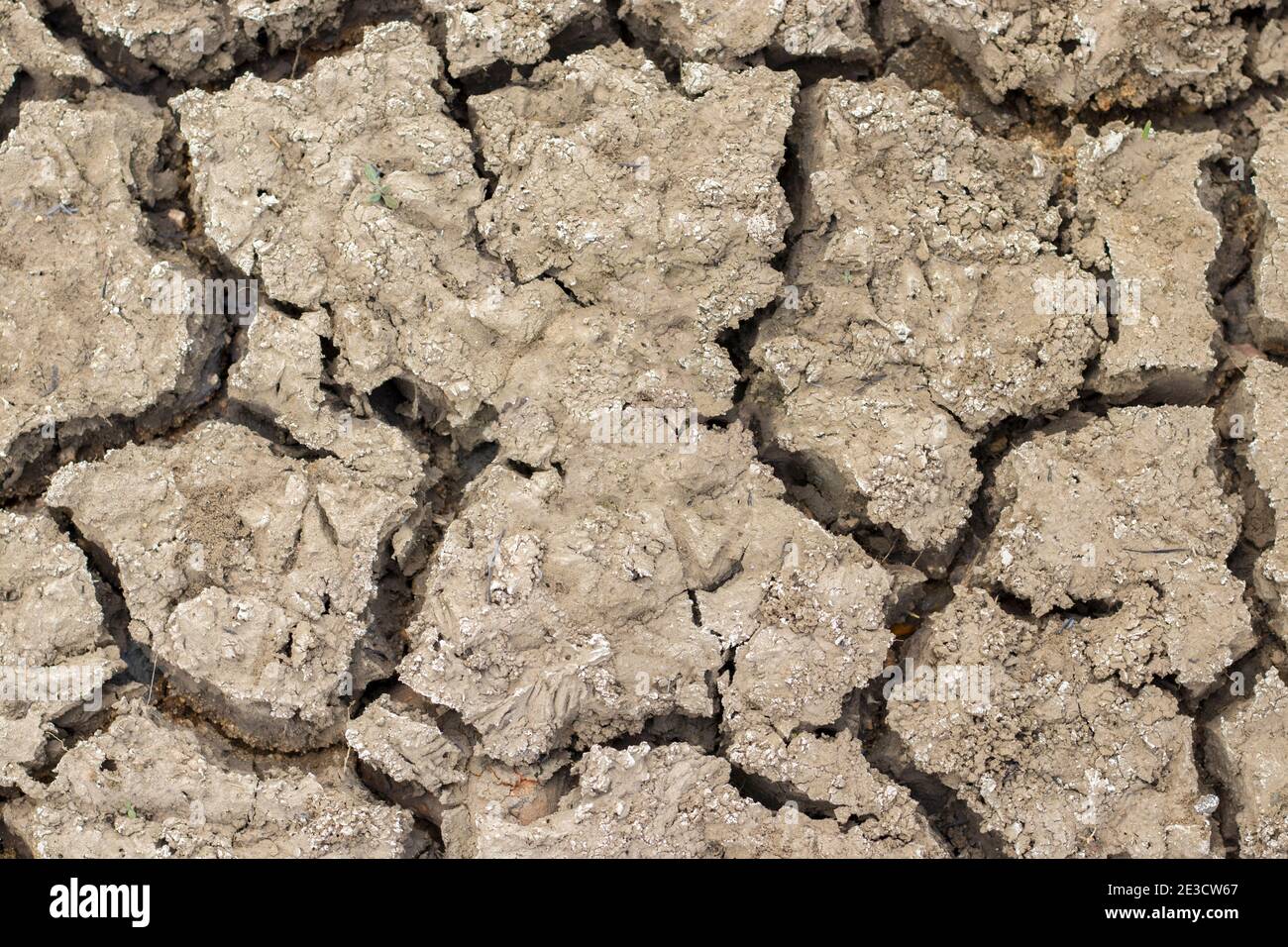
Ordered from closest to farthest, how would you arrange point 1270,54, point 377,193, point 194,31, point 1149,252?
point 377,193 → point 1149,252 → point 194,31 → point 1270,54

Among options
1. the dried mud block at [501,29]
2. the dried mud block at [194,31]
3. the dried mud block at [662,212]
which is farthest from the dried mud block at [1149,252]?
the dried mud block at [194,31]

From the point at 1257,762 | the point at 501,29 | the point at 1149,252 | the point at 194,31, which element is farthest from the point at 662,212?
the point at 1257,762

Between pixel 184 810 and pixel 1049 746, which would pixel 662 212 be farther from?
pixel 184 810

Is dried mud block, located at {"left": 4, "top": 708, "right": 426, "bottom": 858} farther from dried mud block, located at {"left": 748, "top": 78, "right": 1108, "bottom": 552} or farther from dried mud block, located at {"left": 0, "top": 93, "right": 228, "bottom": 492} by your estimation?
dried mud block, located at {"left": 748, "top": 78, "right": 1108, "bottom": 552}

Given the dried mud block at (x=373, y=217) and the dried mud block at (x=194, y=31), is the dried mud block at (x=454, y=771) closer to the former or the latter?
the dried mud block at (x=373, y=217)

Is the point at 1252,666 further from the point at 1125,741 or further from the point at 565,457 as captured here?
the point at 565,457

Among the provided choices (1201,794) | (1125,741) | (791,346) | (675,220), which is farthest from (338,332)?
(1201,794)
